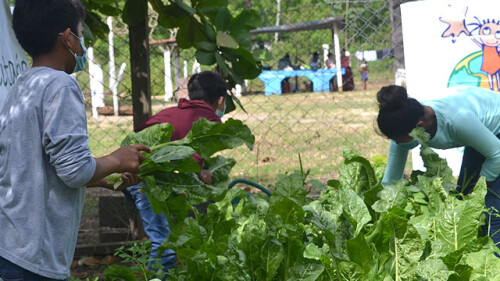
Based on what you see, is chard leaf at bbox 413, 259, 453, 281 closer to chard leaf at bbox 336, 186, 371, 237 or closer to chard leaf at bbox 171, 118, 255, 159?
chard leaf at bbox 336, 186, 371, 237

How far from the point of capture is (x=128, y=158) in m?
1.98

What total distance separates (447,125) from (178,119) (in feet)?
4.63

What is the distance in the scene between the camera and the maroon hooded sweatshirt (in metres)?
3.42

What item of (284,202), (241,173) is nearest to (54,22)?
(284,202)

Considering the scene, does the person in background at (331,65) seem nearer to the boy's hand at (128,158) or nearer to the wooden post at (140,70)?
the wooden post at (140,70)

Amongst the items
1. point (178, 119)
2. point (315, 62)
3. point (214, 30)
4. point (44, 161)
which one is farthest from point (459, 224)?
point (315, 62)

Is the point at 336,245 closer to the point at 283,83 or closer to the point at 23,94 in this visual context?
the point at 23,94

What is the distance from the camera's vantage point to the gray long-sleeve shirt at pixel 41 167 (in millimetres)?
1852

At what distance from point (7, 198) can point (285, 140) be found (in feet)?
23.9

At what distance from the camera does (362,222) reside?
6.48 ft

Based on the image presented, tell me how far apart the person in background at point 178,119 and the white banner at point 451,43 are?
229 centimetres

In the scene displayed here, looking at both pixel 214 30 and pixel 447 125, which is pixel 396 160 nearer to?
pixel 447 125

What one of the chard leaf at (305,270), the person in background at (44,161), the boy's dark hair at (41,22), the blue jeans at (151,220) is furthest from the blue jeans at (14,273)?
the blue jeans at (151,220)

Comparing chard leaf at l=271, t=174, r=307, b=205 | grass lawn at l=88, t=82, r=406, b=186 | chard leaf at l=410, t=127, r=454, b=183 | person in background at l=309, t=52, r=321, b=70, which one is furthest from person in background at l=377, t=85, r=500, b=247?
person in background at l=309, t=52, r=321, b=70
